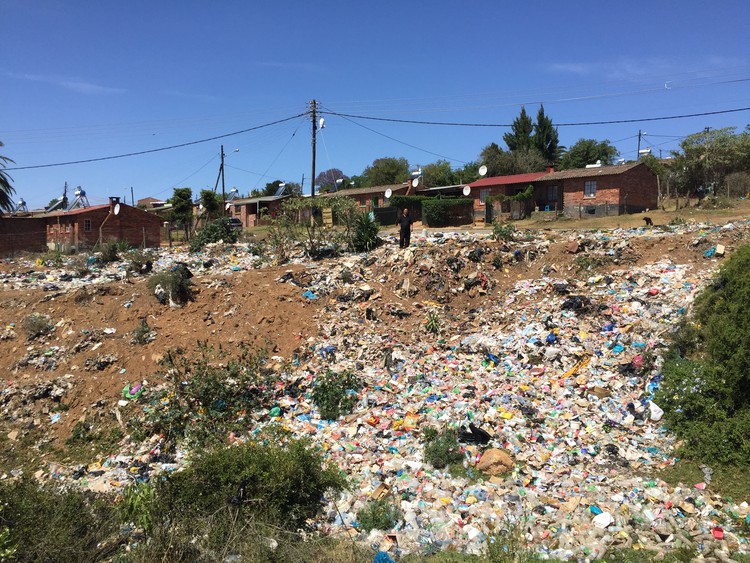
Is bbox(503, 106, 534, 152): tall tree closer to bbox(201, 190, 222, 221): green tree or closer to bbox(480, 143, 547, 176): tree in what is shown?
bbox(480, 143, 547, 176): tree

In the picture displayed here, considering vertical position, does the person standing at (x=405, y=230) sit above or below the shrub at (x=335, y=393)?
above

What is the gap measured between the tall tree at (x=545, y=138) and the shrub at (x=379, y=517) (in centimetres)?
4842

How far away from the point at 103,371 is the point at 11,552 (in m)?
6.28

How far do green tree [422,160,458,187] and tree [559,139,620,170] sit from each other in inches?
451

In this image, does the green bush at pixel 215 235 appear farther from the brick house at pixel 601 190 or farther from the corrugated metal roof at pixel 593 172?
the corrugated metal roof at pixel 593 172

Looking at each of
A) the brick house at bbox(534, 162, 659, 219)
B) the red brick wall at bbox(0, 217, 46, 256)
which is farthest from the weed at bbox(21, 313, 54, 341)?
the brick house at bbox(534, 162, 659, 219)

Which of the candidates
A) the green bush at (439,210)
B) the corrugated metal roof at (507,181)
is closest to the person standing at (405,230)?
the green bush at (439,210)

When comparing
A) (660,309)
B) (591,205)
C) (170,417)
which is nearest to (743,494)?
(660,309)

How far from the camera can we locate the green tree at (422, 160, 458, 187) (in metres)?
46.2

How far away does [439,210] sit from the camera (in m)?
28.1

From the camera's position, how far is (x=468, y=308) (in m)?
10.6

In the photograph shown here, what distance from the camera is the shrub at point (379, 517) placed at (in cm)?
496

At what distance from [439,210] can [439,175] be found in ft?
74.5

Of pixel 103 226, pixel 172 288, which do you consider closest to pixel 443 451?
pixel 172 288
